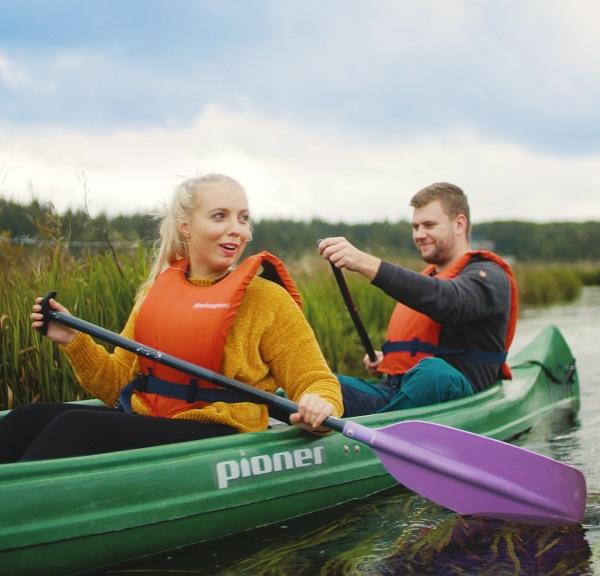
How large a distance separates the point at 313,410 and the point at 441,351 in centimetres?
135

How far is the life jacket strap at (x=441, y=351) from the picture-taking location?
399 cm

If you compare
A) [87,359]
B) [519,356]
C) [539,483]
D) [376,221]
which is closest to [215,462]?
[87,359]

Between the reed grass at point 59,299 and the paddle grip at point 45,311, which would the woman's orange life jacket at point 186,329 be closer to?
the paddle grip at point 45,311

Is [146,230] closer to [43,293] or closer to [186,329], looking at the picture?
[43,293]

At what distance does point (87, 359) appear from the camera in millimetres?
3076

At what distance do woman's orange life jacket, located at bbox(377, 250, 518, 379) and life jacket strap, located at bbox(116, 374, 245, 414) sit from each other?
129 centimetres

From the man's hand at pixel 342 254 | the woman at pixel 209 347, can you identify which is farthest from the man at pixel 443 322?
the woman at pixel 209 347

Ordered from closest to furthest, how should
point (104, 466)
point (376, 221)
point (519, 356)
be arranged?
point (104, 466)
point (519, 356)
point (376, 221)

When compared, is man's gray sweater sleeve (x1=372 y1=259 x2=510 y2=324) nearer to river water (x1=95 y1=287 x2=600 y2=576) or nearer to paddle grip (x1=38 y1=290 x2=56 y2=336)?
river water (x1=95 y1=287 x2=600 y2=576)

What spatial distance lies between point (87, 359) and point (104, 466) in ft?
2.04

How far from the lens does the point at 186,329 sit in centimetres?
291

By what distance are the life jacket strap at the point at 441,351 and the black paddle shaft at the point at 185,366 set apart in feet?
3.86

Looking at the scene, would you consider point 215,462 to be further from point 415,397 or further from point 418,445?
point 415,397

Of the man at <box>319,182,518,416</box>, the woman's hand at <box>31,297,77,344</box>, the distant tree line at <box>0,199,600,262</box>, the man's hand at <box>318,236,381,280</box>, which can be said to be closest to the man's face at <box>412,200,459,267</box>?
the man at <box>319,182,518,416</box>
